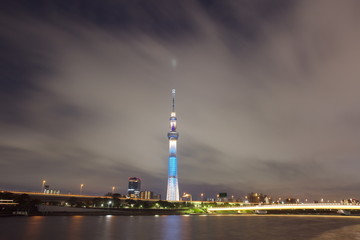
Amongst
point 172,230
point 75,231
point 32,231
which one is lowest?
point 172,230

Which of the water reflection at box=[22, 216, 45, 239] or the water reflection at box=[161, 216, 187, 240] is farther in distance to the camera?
the water reflection at box=[161, 216, 187, 240]

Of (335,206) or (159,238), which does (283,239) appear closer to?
(159,238)

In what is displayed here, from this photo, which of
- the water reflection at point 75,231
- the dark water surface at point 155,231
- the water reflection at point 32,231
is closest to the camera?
the water reflection at point 32,231

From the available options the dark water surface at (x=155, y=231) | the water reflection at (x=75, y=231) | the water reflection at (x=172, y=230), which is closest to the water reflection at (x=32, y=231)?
the dark water surface at (x=155, y=231)

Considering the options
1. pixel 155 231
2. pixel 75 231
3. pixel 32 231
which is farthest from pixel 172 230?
pixel 32 231

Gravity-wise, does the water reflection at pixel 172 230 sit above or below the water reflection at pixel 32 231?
below

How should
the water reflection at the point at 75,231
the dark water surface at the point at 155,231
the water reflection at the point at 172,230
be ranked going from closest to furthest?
the water reflection at the point at 75,231, the dark water surface at the point at 155,231, the water reflection at the point at 172,230

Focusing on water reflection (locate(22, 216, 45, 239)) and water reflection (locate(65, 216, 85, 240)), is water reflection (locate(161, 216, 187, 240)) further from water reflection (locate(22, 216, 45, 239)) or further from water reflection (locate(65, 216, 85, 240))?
water reflection (locate(22, 216, 45, 239))

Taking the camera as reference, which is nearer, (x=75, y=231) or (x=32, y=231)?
(x=32, y=231)

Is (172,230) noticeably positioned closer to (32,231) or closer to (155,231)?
(155,231)

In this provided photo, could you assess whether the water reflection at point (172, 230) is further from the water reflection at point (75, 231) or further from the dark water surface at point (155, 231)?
the water reflection at point (75, 231)

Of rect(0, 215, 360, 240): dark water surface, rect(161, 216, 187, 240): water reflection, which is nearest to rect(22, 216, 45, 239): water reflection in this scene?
rect(0, 215, 360, 240): dark water surface

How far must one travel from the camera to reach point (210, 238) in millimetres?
53875

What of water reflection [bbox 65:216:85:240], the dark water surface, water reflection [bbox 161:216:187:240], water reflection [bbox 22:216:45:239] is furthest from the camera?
water reflection [bbox 161:216:187:240]
